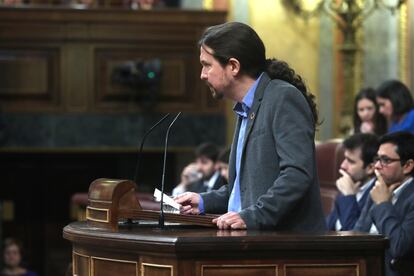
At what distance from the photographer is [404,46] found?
10633mm

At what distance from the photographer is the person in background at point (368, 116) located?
7.29 meters

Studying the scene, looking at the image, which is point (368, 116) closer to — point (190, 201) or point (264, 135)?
point (190, 201)

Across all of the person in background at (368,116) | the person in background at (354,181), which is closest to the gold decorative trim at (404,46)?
the person in background at (368,116)

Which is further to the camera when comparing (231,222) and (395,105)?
(395,105)

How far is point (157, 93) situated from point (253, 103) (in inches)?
270

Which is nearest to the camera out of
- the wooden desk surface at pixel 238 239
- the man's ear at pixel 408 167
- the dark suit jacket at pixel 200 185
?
the wooden desk surface at pixel 238 239

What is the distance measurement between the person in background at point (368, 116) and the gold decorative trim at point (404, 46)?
2989mm

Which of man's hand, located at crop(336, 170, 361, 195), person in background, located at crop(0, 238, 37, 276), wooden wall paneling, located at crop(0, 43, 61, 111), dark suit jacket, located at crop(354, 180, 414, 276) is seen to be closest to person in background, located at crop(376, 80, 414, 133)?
man's hand, located at crop(336, 170, 361, 195)

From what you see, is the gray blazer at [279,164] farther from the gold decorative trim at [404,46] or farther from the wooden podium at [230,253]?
the gold decorative trim at [404,46]

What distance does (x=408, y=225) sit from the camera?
15.6 feet

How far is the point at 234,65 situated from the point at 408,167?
1621mm

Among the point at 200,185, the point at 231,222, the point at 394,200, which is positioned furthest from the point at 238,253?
the point at 200,185

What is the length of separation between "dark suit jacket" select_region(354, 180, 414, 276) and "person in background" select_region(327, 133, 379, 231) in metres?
0.78

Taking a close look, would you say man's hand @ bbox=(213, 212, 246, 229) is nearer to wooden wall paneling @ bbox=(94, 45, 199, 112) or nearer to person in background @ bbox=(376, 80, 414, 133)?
person in background @ bbox=(376, 80, 414, 133)
